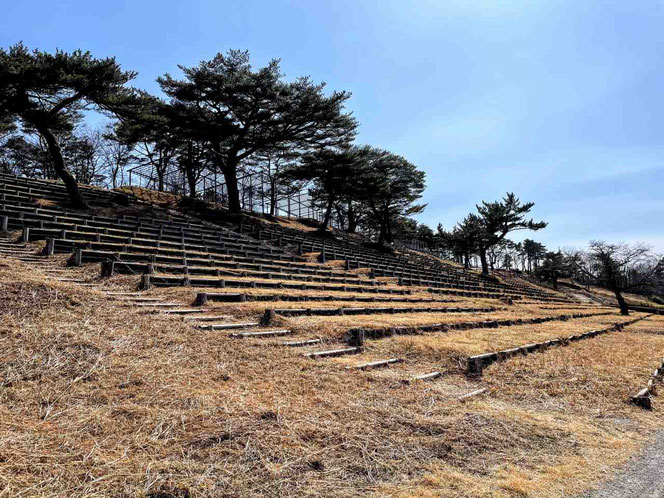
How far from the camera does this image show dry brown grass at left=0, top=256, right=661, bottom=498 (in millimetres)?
2586

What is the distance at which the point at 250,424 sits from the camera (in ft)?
10.6

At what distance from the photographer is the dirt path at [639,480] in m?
2.76

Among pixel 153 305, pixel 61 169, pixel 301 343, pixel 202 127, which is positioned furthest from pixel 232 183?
pixel 301 343

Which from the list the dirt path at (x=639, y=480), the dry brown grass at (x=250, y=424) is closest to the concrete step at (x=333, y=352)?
the dry brown grass at (x=250, y=424)

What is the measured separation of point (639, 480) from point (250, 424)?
2.99m

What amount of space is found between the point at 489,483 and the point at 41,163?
42884 mm

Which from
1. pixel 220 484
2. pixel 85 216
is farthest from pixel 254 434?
pixel 85 216

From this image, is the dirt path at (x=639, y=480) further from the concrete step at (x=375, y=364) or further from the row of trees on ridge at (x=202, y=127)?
the row of trees on ridge at (x=202, y=127)

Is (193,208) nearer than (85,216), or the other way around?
(85,216)

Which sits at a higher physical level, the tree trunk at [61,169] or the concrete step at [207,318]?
the tree trunk at [61,169]

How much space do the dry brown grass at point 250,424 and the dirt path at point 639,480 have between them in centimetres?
12

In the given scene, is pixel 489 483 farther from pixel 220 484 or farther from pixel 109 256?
pixel 109 256

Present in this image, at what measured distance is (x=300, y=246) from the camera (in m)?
19.8

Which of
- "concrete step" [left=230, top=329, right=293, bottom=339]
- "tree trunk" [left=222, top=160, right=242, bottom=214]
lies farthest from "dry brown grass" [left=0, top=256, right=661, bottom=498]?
"tree trunk" [left=222, top=160, right=242, bottom=214]
